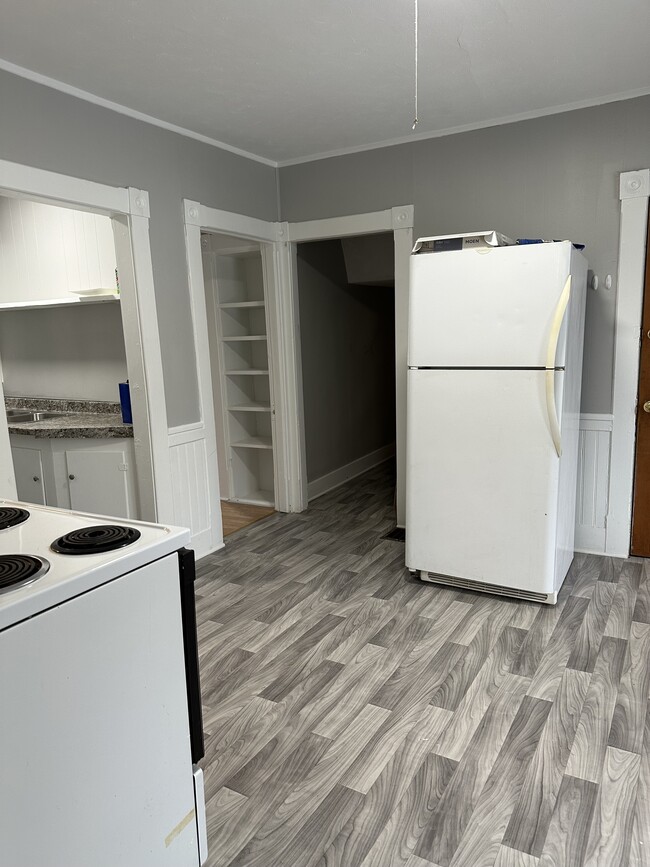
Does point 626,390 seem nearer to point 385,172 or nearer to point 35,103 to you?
point 385,172

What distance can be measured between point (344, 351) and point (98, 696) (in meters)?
4.31

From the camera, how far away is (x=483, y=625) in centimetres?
279

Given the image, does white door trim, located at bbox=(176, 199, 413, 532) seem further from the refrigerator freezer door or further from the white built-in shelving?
the refrigerator freezer door

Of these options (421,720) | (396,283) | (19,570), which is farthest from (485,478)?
(19,570)

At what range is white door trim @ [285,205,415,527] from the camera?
3818mm

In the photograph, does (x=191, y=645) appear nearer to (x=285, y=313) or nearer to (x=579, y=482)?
(x=579, y=482)

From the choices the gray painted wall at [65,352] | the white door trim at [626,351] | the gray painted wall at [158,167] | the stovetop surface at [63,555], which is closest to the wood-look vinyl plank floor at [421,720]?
the white door trim at [626,351]

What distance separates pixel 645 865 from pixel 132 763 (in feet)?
4.23

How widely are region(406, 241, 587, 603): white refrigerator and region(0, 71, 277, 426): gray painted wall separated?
1312mm

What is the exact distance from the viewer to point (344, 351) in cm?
524

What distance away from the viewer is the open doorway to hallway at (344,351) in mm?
4730

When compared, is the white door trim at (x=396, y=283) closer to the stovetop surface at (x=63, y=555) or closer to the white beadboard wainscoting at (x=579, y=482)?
the white beadboard wainscoting at (x=579, y=482)

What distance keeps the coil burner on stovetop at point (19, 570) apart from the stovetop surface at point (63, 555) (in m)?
0.01

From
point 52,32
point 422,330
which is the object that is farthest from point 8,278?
point 422,330
